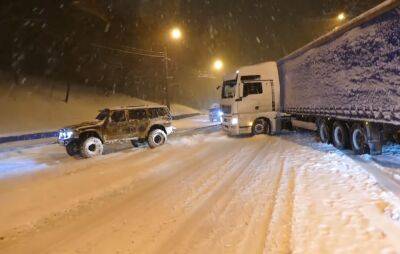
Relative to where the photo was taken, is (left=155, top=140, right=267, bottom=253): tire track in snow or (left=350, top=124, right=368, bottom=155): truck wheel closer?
(left=155, top=140, right=267, bottom=253): tire track in snow

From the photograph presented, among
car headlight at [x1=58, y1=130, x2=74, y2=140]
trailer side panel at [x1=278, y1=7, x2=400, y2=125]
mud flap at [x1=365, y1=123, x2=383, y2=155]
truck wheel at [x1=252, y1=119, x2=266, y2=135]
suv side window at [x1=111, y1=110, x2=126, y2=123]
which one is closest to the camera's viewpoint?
trailer side panel at [x1=278, y1=7, x2=400, y2=125]

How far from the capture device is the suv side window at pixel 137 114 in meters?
14.9

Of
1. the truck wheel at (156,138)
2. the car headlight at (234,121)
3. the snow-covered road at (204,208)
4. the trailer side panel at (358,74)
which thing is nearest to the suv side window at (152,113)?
the truck wheel at (156,138)

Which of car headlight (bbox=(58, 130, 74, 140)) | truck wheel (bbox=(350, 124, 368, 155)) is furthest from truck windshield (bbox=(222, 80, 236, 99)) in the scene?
car headlight (bbox=(58, 130, 74, 140))

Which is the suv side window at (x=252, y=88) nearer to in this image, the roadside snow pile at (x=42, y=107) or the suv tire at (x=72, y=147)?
the suv tire at (x=72, y=147)

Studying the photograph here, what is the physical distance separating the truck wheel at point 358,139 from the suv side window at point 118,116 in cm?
846

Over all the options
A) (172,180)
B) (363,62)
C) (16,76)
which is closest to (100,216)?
Answer: (172,180)

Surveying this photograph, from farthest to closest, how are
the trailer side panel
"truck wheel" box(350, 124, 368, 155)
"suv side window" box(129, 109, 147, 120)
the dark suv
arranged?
"suv side window" box(129, 109, 147, 120)
the dark suv
"truck wheel" box(350, 124, 368, 155)
the trailer side panel

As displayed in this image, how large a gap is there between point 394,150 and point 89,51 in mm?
34864

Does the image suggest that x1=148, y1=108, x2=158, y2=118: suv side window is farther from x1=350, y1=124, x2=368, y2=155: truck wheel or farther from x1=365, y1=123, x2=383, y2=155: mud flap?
x1=365, y1=123, x2=383, y2=155: mud flap

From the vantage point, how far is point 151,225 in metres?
6.11

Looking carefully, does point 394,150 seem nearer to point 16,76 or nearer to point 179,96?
point 16,76

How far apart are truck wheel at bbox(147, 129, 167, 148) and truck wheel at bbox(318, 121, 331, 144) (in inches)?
252

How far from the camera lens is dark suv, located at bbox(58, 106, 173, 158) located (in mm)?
13688
